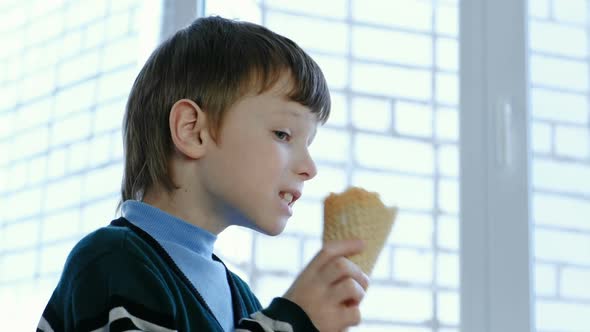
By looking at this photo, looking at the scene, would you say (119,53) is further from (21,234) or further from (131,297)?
(131,297)

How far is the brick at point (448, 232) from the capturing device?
5.64 feet

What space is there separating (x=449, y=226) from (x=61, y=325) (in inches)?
34.2

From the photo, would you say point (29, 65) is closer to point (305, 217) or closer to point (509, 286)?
point (305, 217)

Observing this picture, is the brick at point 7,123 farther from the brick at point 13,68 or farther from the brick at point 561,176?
the brick at point 561,176

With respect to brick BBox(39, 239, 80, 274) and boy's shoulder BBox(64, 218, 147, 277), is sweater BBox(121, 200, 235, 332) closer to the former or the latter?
boy's shoulder BBox(64, 218, 147, 277)

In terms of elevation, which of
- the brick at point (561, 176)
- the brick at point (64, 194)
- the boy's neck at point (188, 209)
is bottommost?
the boy's neck at point (188, 209)

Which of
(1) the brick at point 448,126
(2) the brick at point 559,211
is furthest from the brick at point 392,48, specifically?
(2) the brick at point 559,211

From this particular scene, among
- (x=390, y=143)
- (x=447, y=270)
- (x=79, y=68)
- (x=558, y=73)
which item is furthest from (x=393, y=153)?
(x=79, y=68)

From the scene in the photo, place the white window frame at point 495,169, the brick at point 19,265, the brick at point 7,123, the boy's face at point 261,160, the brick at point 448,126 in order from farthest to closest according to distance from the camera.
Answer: the brick at point 7,123, the brick at point 19,265, the brick at point 448,126, the white window frame at point 495,169, the boy's face at point 261,160

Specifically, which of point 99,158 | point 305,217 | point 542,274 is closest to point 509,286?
point 542,274

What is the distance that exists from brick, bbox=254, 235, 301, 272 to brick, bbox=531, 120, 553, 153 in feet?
1.52

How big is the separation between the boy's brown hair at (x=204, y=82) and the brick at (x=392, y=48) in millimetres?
607

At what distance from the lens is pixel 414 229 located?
1720mm

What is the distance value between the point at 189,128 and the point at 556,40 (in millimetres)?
901
